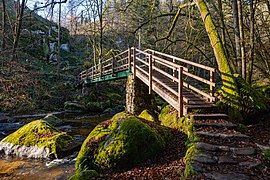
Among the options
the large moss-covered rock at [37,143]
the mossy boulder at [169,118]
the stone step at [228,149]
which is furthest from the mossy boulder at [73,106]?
the stone step at [228,149]

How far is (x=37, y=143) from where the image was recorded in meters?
7.39

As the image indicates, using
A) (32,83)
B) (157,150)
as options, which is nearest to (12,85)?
(32,83)

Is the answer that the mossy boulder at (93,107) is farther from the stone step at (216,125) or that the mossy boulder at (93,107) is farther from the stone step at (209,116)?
the stone step at (216,125)

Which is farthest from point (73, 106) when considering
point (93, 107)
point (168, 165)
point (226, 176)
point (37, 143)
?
point (226, 176)

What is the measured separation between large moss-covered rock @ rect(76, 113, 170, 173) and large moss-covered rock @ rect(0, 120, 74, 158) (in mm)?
2223

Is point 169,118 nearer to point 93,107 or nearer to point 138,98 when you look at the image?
point 138,98

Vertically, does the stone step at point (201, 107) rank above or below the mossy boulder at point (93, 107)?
above

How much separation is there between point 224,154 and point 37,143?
19.4 ft

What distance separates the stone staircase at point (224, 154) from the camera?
3.46 m

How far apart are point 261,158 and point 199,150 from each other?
3.39 ft

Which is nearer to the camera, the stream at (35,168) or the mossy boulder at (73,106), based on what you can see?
the stream at (35,168)

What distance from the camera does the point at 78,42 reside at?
119ft

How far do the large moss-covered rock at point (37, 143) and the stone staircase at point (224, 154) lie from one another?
446 cm

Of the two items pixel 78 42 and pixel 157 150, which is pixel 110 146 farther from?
pixel 78 42
